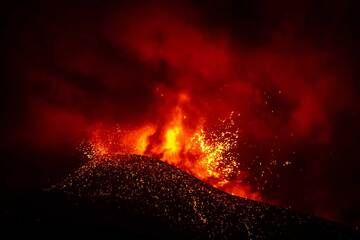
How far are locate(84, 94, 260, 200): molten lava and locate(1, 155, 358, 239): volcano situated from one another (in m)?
2.22

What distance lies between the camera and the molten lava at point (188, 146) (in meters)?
6.64

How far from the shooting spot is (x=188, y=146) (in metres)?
6.81

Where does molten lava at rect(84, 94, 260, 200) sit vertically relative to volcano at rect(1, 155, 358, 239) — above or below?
above

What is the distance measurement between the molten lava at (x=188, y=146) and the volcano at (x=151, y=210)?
222cm

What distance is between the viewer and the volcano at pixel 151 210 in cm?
363

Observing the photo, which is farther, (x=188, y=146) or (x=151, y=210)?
(x=188, y=146)

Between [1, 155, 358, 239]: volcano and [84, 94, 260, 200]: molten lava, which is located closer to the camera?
[1, 155, 358, 239]: volcano

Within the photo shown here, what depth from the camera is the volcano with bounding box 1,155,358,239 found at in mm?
3627

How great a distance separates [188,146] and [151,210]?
3002 millimetres

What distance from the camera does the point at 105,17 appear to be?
7.31 m

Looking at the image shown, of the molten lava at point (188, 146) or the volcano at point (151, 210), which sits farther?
the molten lava at point (188, 146)

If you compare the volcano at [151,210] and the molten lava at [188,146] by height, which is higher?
the molten lava at [188,146]

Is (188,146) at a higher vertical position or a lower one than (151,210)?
higher

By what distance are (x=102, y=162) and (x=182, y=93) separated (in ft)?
9.35
